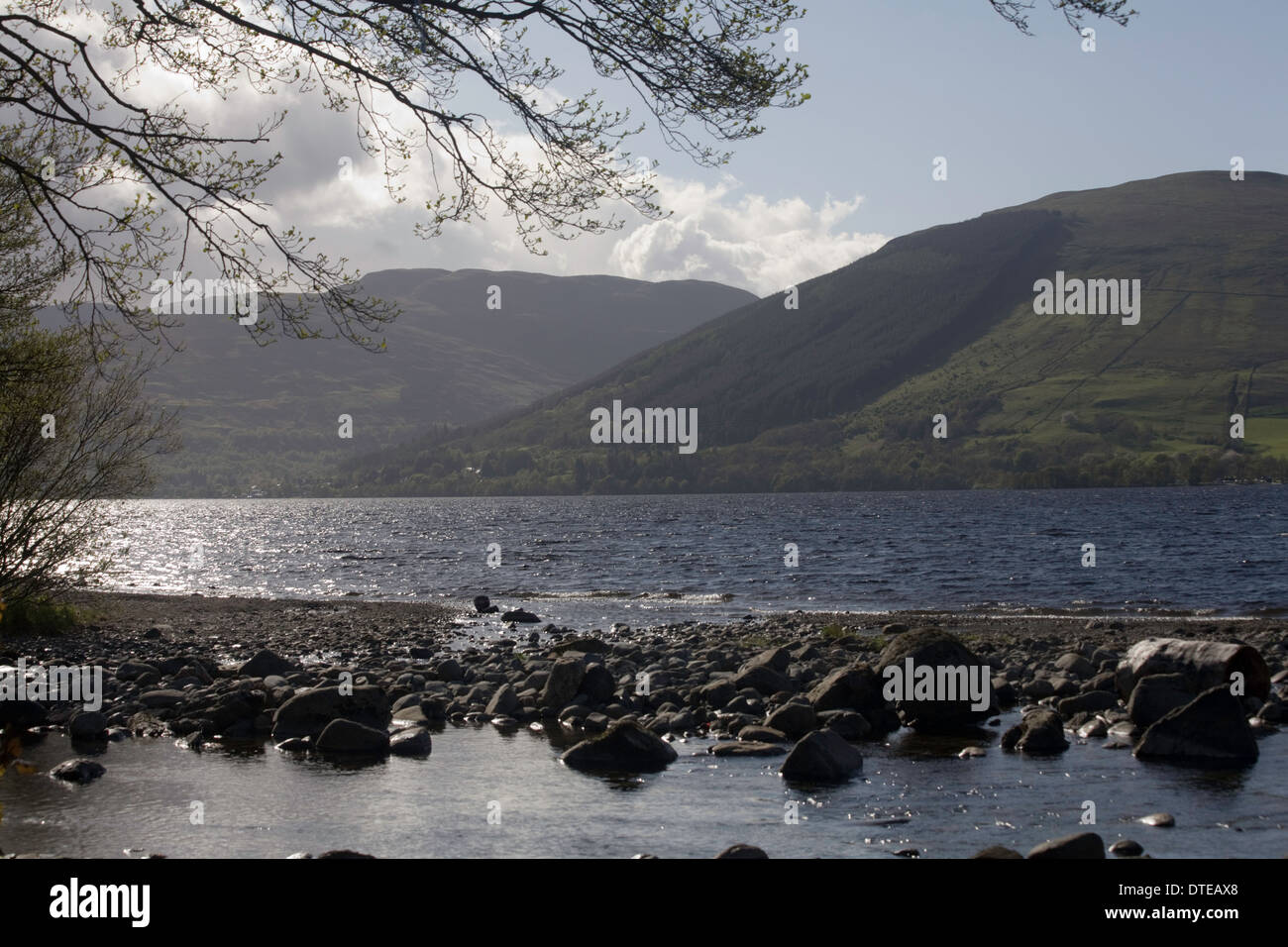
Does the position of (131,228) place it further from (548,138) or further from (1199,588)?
(1199,588)

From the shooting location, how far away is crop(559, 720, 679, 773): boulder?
610 inches

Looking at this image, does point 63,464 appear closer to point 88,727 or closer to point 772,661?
point 88,727

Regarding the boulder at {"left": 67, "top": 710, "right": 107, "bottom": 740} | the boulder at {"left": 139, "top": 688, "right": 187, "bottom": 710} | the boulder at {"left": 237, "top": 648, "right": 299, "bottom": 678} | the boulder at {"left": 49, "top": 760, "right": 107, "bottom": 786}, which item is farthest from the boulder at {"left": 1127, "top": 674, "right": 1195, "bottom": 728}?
the boulder at {"left": 67, "top": 710, "right": 107, "bottom": 740}

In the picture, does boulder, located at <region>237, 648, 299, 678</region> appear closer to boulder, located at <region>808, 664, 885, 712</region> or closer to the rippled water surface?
the rippled water surface

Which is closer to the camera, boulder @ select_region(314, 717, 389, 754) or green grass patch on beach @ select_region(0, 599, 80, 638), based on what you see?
boulder @ select_region(314, 717, 389, 754)

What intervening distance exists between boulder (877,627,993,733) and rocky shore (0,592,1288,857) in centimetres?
4

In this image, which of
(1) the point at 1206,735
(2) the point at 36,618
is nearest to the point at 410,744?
(1) the point at 1206,735

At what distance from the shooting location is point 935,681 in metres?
18.7

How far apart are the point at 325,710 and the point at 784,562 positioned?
54.1 m

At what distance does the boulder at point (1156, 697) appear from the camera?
17281mm

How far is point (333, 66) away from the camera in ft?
37.1

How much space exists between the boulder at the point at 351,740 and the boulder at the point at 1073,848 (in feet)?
33.2
